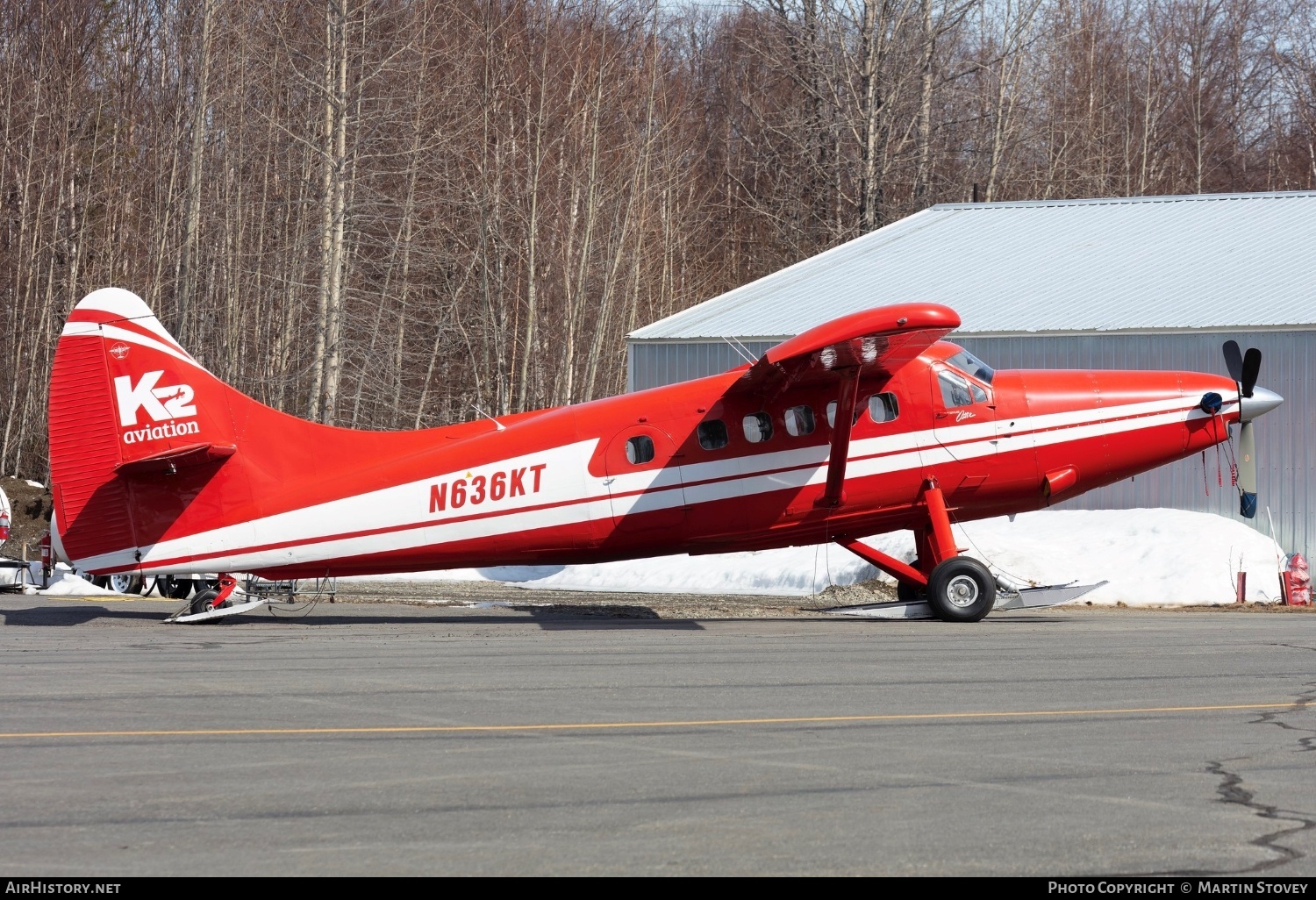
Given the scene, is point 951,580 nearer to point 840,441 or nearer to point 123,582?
point 840,441

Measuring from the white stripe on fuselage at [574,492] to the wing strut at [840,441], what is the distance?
0.55 ft

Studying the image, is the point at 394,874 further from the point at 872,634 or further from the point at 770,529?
the point at 770,529

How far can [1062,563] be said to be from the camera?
22953 mm

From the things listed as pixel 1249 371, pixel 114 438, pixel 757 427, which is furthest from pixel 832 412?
pixel 114 438

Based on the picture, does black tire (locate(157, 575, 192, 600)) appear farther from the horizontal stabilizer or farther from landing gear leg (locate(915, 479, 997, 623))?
landing gear leg (locate(915, 479, 997, 623))

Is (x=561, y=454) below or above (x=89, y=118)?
below

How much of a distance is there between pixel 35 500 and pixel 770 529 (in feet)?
89.1

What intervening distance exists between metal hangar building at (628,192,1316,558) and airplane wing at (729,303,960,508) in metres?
9.32

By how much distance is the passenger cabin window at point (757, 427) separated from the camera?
16.3 meters

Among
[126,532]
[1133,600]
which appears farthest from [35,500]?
[1133,600]

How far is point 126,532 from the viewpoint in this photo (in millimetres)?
15844

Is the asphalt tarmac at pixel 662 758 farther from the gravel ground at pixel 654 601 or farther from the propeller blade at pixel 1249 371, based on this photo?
the gravel ground at pixel 654 601

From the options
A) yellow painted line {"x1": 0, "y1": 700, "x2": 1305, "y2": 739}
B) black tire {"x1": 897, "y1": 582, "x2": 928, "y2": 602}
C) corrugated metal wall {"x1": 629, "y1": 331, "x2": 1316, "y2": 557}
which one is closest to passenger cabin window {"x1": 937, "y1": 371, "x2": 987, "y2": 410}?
black tire {"x1": 897, "y1": 582, "x2": 928, "y2": 602}

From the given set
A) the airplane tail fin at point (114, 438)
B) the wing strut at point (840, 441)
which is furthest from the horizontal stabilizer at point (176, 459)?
the wing strut at point (840, 441)
